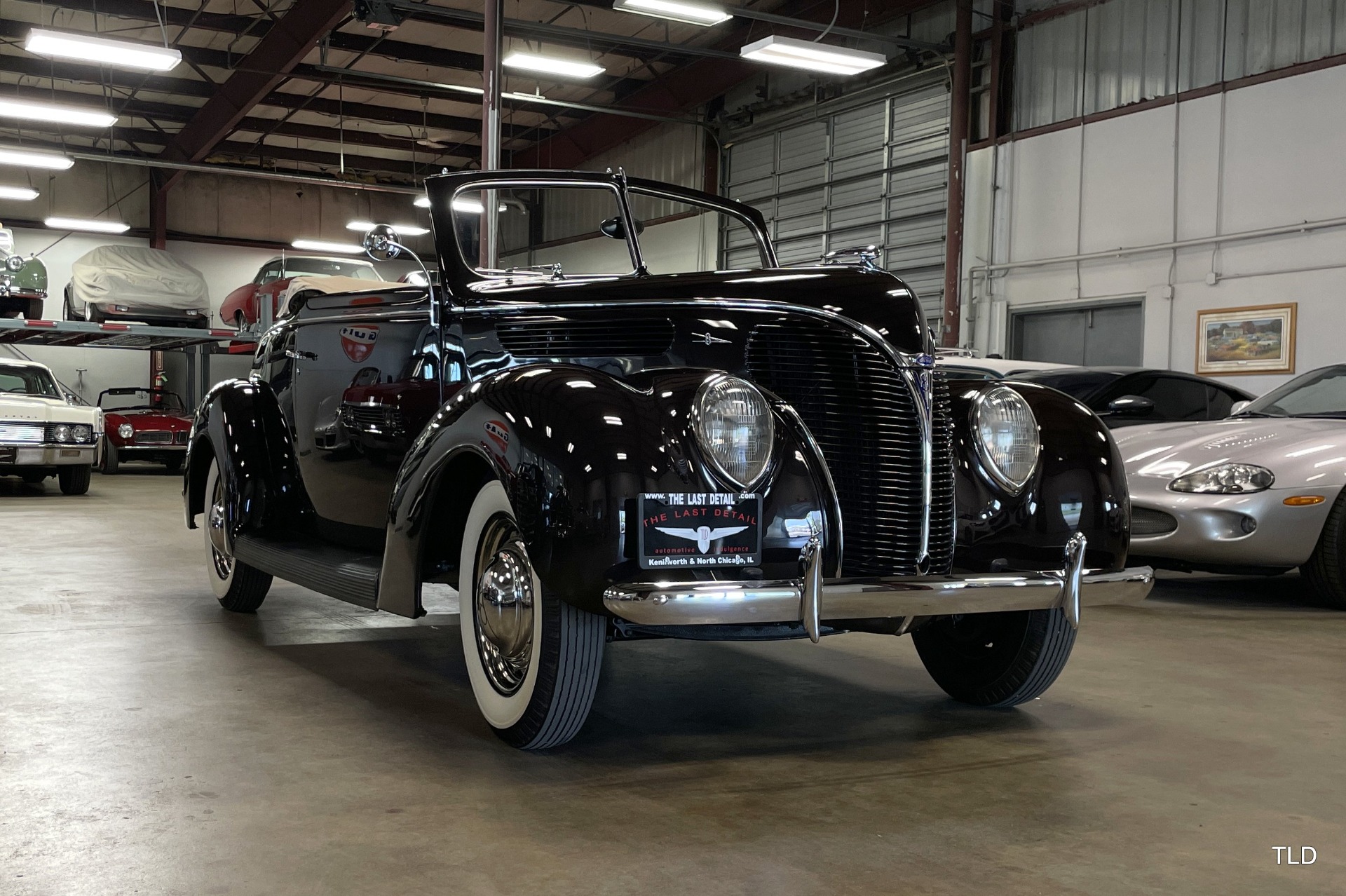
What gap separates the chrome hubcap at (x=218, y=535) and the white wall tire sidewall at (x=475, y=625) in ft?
6.54

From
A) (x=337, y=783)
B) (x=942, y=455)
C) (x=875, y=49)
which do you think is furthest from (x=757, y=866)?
(x=875, y=49)

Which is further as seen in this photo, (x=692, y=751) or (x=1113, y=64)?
(x=1113, y=64)

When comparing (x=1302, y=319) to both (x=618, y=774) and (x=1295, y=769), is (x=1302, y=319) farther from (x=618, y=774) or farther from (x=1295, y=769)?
(x=618, y=774)

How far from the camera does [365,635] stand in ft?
15.5

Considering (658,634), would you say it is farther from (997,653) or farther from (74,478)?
(74,478)

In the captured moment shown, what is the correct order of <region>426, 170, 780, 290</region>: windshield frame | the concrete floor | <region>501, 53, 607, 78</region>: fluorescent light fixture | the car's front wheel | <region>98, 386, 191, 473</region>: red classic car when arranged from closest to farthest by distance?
the concrete floor, the car's front wheel, <region>426, 170, 780, 290</region>: windshield frame, <region>501, 53, 607, 78</region>: fluorescent light fixture, <region>98, 386, 191, 473</region>: red classic car

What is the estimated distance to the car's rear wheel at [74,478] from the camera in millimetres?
11852

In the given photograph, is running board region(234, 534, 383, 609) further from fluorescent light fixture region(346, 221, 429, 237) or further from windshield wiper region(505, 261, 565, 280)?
fluorescent light fixture region(346, 221, 429, 237)

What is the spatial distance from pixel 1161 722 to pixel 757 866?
1769mm

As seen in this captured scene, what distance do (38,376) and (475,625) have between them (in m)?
11.0

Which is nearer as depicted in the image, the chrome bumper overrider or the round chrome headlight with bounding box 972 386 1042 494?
the chrome bumper overrider

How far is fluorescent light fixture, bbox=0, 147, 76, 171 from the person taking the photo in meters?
17.2

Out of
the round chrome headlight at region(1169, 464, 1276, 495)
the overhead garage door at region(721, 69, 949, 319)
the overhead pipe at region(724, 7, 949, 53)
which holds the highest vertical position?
the overhead pipe at region(724, 7, 949, 53)

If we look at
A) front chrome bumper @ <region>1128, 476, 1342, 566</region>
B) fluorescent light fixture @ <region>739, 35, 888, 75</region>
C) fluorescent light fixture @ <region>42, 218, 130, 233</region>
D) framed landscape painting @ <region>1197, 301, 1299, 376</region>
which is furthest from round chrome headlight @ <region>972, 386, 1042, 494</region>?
fluorescent light fixture @ <region>42, 218, 130, 233</region>
